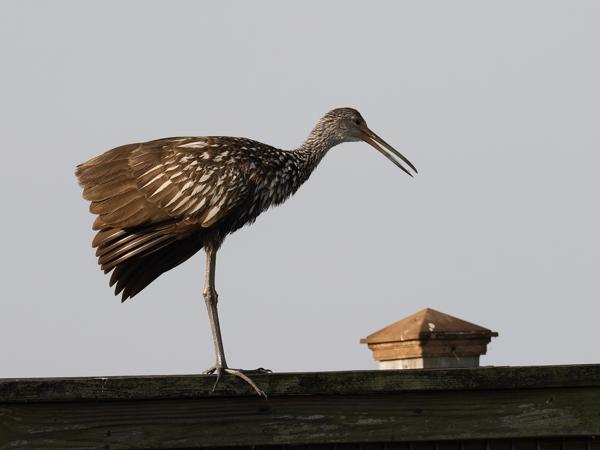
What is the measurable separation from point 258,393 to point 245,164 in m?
3.39

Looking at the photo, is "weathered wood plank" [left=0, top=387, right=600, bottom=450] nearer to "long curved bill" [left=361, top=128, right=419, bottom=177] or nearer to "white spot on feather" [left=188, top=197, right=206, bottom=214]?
"white spot on feather" [left=188, top=197, right=206, bottom=214]

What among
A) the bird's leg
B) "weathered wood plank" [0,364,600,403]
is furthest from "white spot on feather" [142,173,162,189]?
"weathered wood plank" [0,364,600,403]

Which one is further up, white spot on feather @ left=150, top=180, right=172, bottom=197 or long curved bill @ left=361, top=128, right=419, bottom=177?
long curved bill @ left=361, top=128, right=419, bottom=177

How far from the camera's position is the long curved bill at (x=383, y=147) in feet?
31.9

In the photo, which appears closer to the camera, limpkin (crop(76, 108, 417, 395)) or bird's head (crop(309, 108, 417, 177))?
limpkin (crop(76, 108, 417, 395))

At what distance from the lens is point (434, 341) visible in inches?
258

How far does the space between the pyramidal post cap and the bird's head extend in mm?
3032

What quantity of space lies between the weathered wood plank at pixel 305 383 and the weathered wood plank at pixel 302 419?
0.05 m

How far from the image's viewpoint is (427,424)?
15.0 feet

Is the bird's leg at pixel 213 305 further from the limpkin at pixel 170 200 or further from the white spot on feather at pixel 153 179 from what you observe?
the white spot on feather at pixel 153 179

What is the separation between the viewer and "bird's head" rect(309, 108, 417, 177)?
942 cm

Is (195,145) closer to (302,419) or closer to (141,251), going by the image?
(141,251)

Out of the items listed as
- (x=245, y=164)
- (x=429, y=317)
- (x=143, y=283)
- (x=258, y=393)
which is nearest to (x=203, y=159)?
(x=245, y=164)

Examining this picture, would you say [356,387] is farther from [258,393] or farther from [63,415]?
[63,415]
